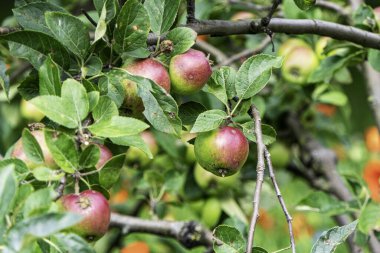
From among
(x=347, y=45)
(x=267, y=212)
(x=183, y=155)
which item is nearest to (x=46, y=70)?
(x=347, y=45)

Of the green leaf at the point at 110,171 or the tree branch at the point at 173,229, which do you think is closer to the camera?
the green leaf at the point at 110,171

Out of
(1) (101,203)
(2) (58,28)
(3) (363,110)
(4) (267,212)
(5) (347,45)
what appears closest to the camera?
(1) (101,203)

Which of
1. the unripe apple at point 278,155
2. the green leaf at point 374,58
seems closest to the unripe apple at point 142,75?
the green leaf at point 374,58

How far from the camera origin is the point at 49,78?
0.90 m

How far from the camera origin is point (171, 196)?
186 centimetres

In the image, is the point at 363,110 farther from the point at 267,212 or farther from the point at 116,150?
the point at 116,150

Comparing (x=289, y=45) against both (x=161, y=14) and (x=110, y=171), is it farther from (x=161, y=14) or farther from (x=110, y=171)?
(x=110, y=171)

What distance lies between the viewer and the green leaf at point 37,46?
97 cm

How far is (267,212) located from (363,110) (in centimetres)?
178

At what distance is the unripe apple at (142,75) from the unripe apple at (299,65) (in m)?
0.84

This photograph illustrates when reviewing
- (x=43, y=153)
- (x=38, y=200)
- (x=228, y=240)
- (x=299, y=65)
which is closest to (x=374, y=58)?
(x=299, y=65)

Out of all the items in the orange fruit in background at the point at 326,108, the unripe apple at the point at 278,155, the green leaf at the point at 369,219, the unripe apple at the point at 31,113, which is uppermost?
the unripe apple at the point at 31,113

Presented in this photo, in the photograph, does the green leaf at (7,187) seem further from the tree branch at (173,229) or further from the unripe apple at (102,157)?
the tree branch at (173,229)

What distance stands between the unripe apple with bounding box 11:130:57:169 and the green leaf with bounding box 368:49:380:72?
720mm
